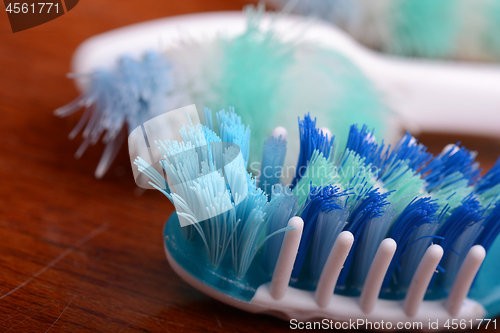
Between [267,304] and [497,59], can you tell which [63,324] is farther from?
[497,59]

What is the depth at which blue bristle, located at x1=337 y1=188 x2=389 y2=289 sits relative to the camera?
0.82 feet

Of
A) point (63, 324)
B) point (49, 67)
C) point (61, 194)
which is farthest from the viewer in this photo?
point (49, 67)

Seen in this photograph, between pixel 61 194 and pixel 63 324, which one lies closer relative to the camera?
pixel 63 324

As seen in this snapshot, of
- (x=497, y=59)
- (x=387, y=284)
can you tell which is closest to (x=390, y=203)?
(x=387, y=284)

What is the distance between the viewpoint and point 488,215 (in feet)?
0.89

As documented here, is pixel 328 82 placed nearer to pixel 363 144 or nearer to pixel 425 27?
pixel 363 144

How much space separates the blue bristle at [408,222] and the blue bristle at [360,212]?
2 cm

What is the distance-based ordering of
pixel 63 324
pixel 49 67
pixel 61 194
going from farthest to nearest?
pixel 49 67 < pixel 61 194 < pixel 63 324

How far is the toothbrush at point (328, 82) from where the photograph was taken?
0.36 m

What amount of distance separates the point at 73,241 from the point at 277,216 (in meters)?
0.17

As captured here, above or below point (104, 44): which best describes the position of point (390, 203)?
below

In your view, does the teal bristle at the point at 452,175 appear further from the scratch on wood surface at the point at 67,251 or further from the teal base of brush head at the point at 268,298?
the scratch on wood surface at the point at 67,251

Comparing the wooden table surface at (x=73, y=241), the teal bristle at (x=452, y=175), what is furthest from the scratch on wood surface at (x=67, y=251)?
the teal bristle at (x=452, y=175)

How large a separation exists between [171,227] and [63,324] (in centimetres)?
9
